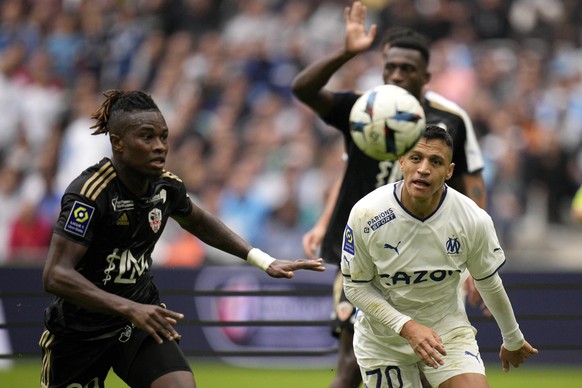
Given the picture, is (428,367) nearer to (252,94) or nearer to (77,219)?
(77,219)

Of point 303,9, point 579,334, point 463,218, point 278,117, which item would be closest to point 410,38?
point 463,218

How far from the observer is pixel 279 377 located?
12000 mm

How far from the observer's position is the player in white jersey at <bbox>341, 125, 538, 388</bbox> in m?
6.42

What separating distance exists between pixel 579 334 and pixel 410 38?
165 inches

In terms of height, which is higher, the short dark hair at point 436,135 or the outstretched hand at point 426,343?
the short dark hair at point 436,135

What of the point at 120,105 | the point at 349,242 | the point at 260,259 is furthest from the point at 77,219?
the point at 349,242

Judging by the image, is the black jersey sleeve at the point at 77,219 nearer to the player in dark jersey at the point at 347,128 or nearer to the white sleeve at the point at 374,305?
the white sleeve at the point at 374,305

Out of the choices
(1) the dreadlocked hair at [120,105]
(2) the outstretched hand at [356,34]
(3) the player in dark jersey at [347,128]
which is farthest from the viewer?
(3) the player in dark jersey at [347,128]

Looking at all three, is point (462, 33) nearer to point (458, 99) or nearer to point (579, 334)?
point (458, 99)

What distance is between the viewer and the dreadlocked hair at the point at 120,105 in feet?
21.5

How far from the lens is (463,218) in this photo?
6492 mm

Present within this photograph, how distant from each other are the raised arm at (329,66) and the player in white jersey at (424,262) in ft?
4.21

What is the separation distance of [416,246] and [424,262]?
105 mm

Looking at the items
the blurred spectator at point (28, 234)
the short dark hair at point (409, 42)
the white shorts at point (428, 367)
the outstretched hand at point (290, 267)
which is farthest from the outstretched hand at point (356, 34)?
the blurred spectator at point (28, 234)
